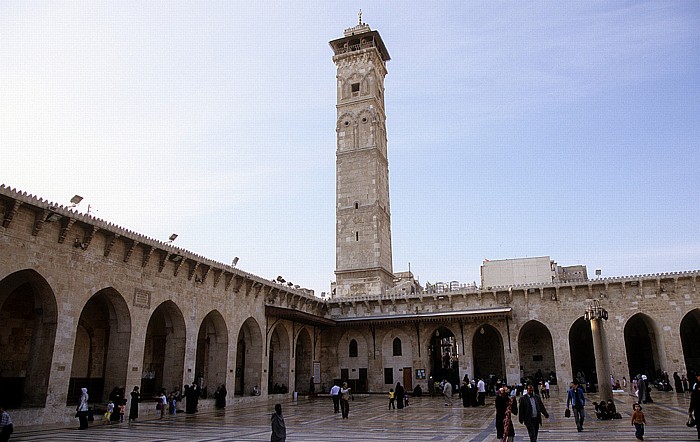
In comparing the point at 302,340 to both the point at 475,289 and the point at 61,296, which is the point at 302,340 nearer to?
the point at 475,289

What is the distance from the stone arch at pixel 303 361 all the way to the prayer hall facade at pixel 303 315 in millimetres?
82

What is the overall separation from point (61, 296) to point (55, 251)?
4.42ft

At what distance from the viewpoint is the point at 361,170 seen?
36.4m

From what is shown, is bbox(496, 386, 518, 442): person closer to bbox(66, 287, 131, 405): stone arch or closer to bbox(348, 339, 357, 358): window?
bbox(66, 287, 131, 405): stone arch

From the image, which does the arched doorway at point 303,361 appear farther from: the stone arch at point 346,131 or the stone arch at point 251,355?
the stone arch at point 346,131

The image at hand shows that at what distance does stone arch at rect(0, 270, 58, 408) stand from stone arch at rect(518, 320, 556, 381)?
81.8 feet

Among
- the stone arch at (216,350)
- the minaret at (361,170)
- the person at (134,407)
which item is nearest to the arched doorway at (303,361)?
the minaret at (361,170)

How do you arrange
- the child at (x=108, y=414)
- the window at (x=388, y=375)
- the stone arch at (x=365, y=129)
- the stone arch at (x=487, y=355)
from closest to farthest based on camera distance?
the child at (x=108, y=414), the window at (x=388, y=375), the stone arch at (x=487, y=355), the stone arch at (x=365, y=129)

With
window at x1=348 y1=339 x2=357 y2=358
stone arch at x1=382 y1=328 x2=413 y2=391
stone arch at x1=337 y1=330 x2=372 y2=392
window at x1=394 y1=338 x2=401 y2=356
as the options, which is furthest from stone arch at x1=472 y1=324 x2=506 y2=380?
window at x1=348 y1=339 x2=357 y2=358

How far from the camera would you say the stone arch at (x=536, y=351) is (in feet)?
102

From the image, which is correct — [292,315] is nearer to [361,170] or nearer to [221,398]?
[221,398]

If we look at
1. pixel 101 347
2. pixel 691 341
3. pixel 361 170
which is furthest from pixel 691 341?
pixel 101 347

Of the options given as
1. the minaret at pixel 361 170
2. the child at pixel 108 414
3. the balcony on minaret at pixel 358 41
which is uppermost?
the balcony on minaret at pixel 358 41

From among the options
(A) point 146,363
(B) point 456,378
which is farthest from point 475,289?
(A) point 146,363
